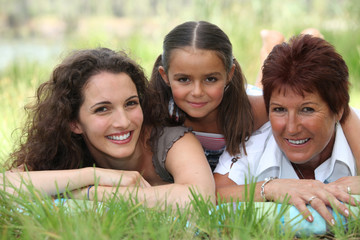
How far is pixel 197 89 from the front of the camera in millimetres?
3391

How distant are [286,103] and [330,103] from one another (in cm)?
26

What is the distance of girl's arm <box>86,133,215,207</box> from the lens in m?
2.80

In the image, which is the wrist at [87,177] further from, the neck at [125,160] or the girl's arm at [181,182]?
the neck at [125,160]

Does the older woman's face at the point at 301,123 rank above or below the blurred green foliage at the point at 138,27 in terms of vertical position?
below

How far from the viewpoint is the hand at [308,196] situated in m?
2.54

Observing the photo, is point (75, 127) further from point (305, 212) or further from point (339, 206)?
point (339, 206)

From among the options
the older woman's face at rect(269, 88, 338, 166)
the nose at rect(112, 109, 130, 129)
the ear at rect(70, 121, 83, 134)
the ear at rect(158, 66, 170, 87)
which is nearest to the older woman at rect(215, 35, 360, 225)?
the older woman's face at rect(269, 88, 338, 166)

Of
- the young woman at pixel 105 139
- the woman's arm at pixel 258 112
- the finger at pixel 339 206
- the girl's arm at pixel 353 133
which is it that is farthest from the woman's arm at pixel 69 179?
the girl's arm at pixel 353 133

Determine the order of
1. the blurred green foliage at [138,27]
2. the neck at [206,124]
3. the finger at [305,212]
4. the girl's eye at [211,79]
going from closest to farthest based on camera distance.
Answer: the finger at [305,212] → the girl's eye at [211,79] → the neck at [206,124] → the blurred green foliage at [138,27]

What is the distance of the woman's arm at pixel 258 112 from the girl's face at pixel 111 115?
101cm

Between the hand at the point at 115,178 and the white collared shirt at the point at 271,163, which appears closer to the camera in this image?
the hand at the point at 115,178

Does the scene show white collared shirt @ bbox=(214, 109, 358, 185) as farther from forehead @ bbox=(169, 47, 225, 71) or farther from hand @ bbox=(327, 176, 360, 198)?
forehead @ bbox=(169, 47, 225, 71)

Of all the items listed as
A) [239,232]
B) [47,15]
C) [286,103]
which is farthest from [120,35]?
[239,232]

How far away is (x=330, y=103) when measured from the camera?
294 centimetres
